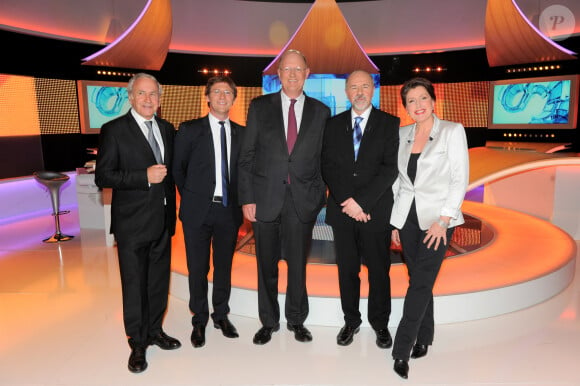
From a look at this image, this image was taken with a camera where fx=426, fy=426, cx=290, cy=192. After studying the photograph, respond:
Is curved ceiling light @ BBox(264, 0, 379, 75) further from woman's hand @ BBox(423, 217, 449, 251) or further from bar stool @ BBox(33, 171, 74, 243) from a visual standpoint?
woman's hand @ BBox(423, 217, 449, 251)

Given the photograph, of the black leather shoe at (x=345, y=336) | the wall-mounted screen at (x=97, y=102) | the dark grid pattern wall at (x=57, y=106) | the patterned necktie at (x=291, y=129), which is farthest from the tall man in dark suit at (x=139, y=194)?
the wall-mounted screen at (x=97, y=102)

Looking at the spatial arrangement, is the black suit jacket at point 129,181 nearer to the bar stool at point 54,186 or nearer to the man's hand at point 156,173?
the man's hand at point 156,173

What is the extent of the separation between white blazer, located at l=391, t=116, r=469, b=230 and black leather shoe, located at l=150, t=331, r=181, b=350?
4.93 feet

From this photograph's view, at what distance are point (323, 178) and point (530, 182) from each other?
12.7 feet

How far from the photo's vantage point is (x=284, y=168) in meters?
2.38

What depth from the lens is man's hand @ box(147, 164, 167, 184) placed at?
83.7 inches

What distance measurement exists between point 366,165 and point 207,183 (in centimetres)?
91

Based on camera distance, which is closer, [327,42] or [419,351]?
[419,351]

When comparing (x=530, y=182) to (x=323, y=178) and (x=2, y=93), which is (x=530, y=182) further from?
(x=2, y=93)

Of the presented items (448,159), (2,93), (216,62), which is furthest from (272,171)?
(216,62)

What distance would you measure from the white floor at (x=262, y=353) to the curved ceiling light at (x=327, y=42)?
205 inches

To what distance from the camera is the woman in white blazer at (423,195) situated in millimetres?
2084

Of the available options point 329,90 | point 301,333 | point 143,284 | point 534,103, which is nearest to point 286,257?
point 301,333

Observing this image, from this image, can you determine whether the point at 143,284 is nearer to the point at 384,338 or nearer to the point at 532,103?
the point at 384,338
